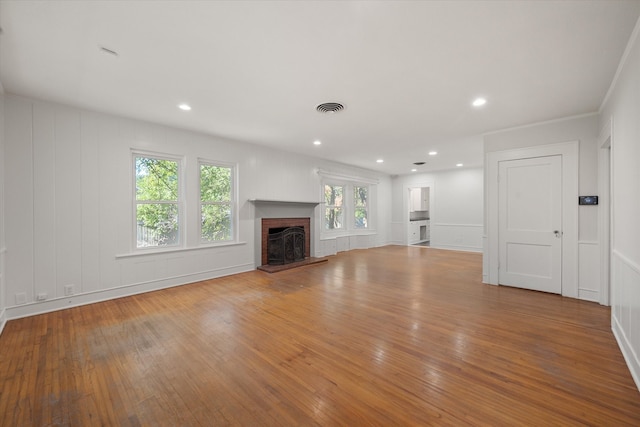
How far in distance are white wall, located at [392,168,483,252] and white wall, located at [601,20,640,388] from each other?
5.77 m

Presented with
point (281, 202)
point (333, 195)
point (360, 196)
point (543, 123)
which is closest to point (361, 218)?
point (360, 196)

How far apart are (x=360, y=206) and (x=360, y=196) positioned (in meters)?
0.34

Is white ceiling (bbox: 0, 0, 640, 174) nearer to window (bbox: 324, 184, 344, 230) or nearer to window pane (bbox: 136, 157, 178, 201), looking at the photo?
window pane (bbox: 136, 157, 178, 201)

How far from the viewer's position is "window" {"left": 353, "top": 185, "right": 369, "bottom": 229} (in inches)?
339

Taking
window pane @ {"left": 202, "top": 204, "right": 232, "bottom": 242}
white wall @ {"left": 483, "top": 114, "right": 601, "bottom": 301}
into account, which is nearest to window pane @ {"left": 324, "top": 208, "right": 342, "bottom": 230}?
window pane @ {"left": 202, "top": 204, "right": 232, "bottom": 242}

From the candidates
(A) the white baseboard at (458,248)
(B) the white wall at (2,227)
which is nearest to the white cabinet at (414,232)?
(A) the white baseboard at (458,248)

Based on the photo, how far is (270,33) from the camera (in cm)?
205

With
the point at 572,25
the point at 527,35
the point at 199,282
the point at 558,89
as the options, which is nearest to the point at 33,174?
the point at 199,282

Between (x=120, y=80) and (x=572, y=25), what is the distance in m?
4.12

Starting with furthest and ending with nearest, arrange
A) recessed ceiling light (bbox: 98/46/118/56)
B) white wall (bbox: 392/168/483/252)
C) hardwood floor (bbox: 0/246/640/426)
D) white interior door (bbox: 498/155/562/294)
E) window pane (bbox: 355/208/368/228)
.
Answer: window pane (bbox: 355/208/368/228) → white wall (bbox: 392/168/483/252) → white interior door (bbox: 498/155/562/294) → recessed ceiling light (bbox: 98/46/118/56) → hardwood floor (bbox: 0/246/640/426)

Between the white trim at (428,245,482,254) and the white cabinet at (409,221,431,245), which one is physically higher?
the white cabinet at (409,221,431,245)

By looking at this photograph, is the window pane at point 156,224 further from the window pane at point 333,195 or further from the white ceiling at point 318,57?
the window pane at point 333,195

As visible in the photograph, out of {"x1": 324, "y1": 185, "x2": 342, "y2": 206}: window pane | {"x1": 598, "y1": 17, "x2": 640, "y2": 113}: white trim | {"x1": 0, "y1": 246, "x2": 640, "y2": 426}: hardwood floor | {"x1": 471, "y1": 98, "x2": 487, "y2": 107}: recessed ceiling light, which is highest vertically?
{"x1": 471, "y1": 98, "x2": 487, "y2": 107}: recessed ceiling light

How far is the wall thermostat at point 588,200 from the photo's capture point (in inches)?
142
